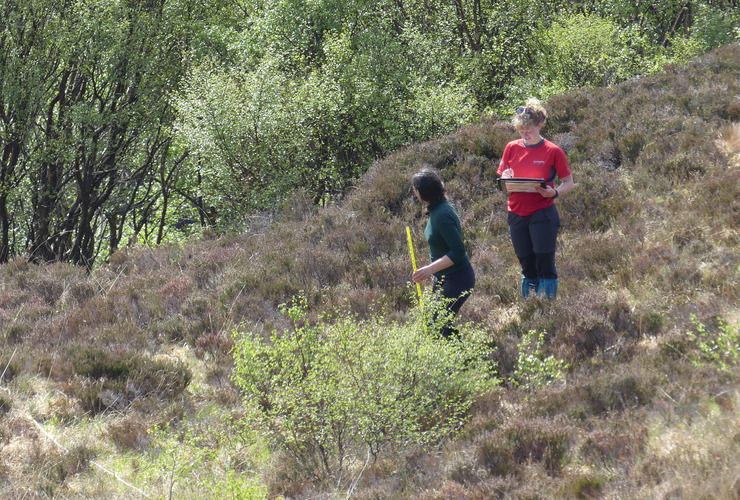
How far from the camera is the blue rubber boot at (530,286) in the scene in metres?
6.82

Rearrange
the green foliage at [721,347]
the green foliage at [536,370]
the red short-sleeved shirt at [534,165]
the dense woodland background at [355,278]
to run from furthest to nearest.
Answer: the red short-sleeved shirt at [534,165]
the green foliage at [536,370]
the dense woodland background at [355,278]
the green foliage at [721,347]

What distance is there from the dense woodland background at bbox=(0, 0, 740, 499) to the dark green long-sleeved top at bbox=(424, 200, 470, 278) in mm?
505

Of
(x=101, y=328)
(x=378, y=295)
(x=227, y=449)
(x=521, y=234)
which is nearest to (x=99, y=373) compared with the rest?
(x=101, y=328)

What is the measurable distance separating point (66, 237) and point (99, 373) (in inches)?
579

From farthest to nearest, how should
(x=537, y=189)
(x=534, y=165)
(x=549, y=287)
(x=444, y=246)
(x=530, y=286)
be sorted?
(x=530, y=286) → (x=549, y=287) → (x=534, y=165) → (x=537, y=189) → (x=444, y=246)

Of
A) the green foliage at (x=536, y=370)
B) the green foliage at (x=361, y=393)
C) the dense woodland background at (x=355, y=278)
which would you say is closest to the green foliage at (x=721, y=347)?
the dense woodland background at (x=355, y=278)

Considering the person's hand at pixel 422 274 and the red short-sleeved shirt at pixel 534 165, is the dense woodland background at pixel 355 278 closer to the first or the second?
the person's hand at pixel 422 274

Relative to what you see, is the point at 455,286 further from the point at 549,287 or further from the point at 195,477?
the point at 195,477

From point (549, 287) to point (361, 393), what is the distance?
250cm

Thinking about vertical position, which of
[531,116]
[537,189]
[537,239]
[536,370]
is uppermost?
[531,116]

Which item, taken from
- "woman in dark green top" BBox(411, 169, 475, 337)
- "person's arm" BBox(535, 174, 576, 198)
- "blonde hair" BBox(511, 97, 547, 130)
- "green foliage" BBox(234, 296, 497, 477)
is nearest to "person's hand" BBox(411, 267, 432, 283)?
"woman in dark green top" BBox(411, 169, 475, 337)

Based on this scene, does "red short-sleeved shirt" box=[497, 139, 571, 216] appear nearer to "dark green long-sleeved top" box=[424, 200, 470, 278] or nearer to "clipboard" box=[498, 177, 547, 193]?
"clipboard" box=[498, 177, 547, 193]

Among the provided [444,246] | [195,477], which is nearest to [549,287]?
[444,246]

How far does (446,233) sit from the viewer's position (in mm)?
5477
